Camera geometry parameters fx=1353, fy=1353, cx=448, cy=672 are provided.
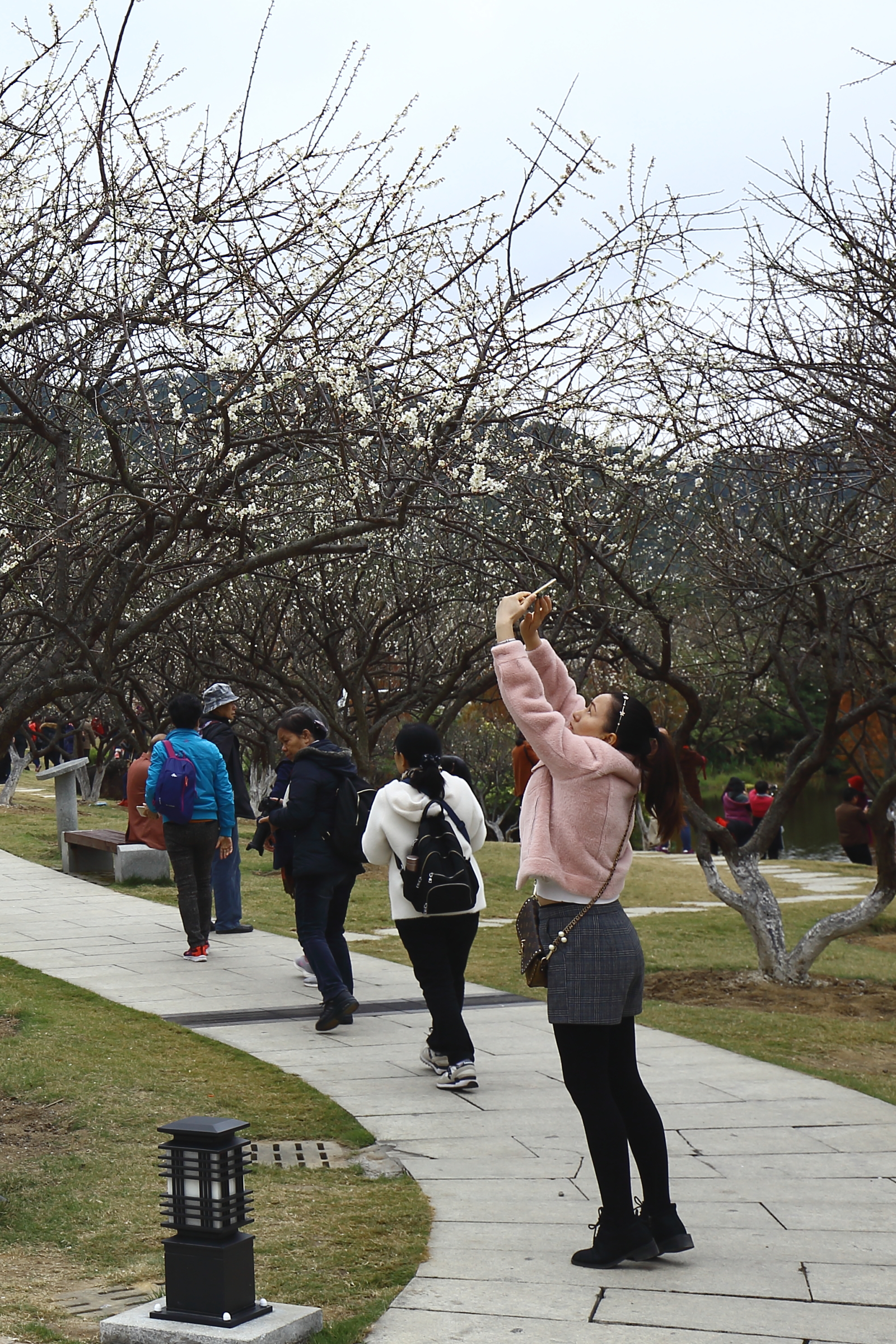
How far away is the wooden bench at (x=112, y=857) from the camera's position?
15047mm


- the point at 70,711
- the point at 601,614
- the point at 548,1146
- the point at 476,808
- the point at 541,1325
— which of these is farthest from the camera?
the point at 70,711

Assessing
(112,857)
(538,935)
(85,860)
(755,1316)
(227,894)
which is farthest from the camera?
(85,860)

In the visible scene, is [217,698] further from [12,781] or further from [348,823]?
[12,781]

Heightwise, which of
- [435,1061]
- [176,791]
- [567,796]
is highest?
[567,796]

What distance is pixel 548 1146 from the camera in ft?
18.8

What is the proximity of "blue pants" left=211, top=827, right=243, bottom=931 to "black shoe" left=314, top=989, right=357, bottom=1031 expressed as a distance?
3.97m

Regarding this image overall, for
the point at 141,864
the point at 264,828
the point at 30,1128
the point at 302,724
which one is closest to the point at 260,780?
the point at 141,864

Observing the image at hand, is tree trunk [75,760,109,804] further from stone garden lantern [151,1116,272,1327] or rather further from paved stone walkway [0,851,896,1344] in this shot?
stone garden lantern [151,1116,272,1327]

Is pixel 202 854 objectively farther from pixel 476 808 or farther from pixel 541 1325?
pixel 541 1325

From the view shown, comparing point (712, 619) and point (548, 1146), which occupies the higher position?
point (712, 619)

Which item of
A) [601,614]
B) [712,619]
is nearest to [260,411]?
[601,614]

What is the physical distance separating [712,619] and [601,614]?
15.3 ft

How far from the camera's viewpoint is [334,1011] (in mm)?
7980

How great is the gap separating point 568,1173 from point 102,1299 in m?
1.98
